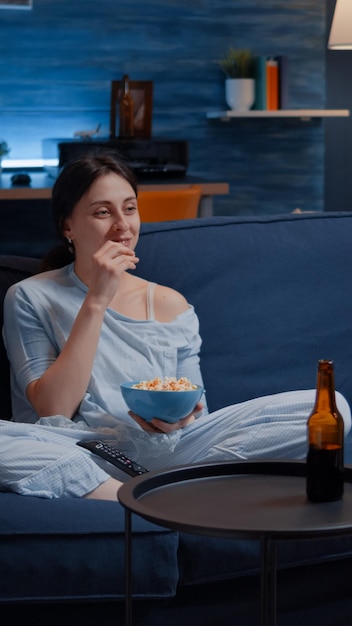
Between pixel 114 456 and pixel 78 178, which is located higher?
pixel 78 178

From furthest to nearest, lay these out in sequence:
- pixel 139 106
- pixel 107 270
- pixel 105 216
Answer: pixel 139 106
pixel 105 216
pixel 107 270

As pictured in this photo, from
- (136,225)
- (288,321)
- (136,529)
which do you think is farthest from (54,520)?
(288,321)

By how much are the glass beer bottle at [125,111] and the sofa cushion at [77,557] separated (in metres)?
3.94

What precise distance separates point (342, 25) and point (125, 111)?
2607mm

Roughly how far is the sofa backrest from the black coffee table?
0.97 m

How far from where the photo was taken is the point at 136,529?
6.03 ft

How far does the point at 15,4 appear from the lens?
A: 5.50 meters

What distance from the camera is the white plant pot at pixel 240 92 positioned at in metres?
5.73

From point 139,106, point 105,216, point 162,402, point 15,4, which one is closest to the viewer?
point 162,402

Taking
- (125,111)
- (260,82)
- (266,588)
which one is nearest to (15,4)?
(125,111)

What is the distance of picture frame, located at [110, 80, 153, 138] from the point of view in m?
5.63

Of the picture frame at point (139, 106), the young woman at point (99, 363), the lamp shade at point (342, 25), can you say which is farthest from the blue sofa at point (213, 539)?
the picture frame at point (139, 106)

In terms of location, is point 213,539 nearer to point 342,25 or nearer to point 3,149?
point 342,25

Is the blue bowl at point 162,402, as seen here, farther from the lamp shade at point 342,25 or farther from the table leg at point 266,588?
the lamp shade at point 342,25
